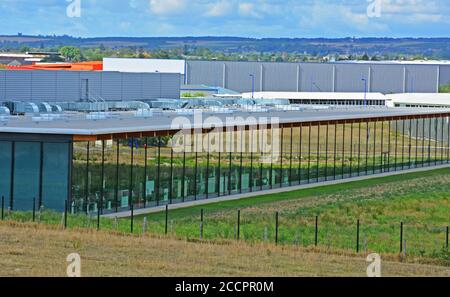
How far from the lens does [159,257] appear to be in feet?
94.7

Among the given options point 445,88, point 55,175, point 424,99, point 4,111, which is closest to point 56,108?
point 4,111

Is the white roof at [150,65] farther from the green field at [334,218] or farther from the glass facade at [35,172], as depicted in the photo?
the glass facade at [35,172]

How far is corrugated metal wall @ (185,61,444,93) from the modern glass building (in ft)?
269

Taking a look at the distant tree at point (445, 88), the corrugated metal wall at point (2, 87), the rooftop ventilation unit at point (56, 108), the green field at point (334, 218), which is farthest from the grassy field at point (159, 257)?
the distant tree at point (445, 88)

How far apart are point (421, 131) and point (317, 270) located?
5696 centimetres

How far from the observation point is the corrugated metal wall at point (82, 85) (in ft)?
212

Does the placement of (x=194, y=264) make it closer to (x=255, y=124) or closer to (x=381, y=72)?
(x=255, y=124)

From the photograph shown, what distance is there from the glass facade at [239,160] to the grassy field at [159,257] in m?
10.1

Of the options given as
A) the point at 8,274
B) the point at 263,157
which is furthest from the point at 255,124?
the point at 8,274

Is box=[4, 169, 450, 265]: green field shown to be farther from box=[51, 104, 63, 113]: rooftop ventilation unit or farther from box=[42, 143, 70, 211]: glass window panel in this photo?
box=[51, 104, 63, 113]: rooftop ventilation unit

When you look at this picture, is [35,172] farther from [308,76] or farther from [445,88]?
[308,76]

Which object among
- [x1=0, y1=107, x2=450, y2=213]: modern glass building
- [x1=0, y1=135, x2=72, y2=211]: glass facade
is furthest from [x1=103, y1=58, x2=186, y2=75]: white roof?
[x1=0, y1=135, x2=72, y2=211]: glass facade

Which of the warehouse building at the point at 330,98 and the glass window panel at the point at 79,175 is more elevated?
the warehouse building at the point at 330,98

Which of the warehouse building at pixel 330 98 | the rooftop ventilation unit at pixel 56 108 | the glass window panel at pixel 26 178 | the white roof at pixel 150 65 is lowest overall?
the glass window panel at pixel 26 178
